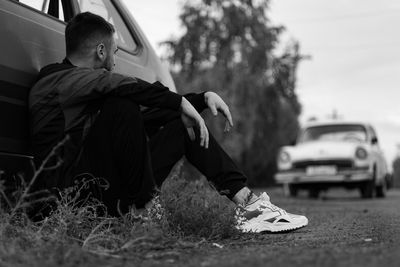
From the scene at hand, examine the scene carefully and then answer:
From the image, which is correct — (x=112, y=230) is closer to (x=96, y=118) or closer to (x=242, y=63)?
(x=96, y=118)

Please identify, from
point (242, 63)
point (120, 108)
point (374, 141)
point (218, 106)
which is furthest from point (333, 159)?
point (242, 63)

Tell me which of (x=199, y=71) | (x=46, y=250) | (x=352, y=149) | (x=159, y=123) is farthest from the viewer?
(x=199, y=71)

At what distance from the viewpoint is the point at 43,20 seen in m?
3.89

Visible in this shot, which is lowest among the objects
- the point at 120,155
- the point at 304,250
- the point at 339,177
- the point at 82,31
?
the point at 339,177

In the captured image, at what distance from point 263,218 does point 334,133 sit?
11.9 m

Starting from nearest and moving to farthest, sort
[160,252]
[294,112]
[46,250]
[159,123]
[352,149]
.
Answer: [46,250] < [160,252] < [159,123] < [352,149] < [294,112]

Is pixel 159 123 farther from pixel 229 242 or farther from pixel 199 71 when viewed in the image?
pixel 199 71

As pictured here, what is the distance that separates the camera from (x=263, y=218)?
14.0ft

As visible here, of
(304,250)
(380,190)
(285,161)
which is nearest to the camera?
(304,250)

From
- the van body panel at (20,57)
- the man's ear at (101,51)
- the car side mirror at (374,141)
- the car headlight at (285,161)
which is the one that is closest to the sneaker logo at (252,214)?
the man's ear at (101,51)

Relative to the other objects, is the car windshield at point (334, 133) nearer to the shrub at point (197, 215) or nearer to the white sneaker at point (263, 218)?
the white sneaker at point (263, 218)

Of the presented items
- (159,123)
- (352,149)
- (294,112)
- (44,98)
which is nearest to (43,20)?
(44,98)

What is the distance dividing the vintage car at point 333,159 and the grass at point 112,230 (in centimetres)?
1054

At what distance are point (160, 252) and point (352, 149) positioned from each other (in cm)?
1206
